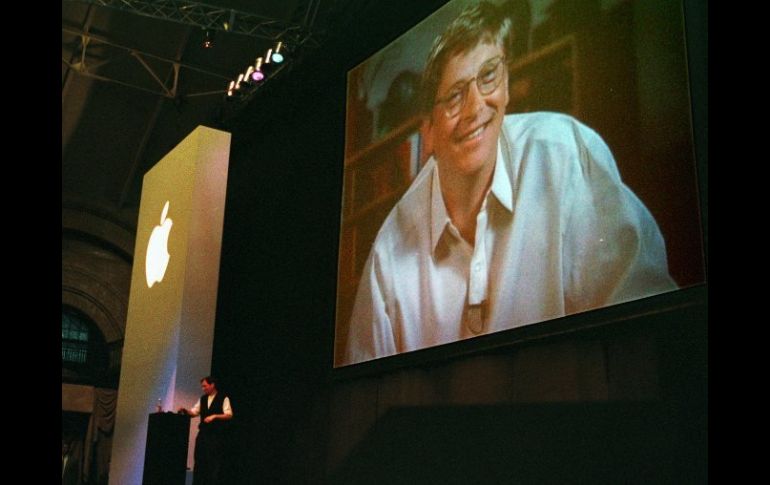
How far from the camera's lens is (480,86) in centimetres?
516

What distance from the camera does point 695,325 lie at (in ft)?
12.2

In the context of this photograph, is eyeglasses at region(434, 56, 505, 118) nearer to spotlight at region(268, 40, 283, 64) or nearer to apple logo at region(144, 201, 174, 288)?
spotlight at region(268, 40, 283, 64)

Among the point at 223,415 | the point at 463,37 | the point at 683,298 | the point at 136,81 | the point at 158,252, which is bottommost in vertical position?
the point at 223,415

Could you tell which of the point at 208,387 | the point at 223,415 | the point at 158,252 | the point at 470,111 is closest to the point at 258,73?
the point at 158,252

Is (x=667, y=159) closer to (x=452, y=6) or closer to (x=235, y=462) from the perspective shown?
(x=452, y=6)

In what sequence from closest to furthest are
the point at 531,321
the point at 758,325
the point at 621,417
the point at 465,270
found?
the point at 758,325, the point at 621,417, the point at 531,321, the point at 465,270

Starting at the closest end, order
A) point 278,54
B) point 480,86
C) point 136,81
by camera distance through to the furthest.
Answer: point 480,86, point 278,54, point 136,81

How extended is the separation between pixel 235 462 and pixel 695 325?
5.16m

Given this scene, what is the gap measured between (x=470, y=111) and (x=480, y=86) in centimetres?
17

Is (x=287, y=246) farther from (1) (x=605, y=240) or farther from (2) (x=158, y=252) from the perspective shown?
(1) (x=605, y=240)

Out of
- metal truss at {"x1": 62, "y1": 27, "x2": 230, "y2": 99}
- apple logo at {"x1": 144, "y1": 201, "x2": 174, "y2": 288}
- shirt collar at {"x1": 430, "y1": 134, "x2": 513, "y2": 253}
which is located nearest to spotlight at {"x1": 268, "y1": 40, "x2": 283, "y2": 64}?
metal truss at {"x1": 62, "y1": 27, "x2": 230, "y2": 99}

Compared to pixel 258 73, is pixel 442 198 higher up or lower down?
lower down

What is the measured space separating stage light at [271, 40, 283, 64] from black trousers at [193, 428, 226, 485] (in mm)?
3458
